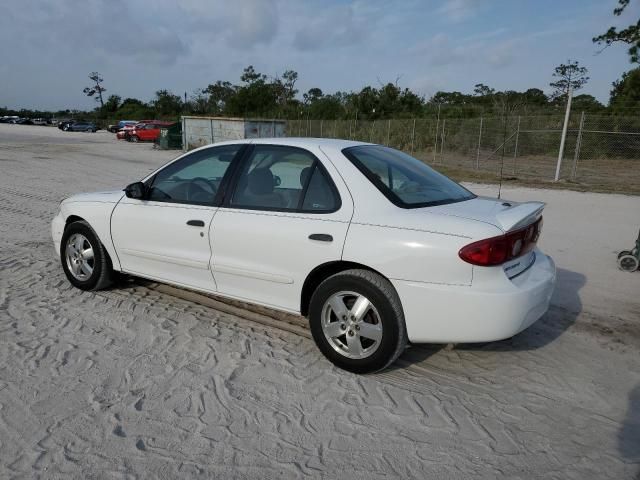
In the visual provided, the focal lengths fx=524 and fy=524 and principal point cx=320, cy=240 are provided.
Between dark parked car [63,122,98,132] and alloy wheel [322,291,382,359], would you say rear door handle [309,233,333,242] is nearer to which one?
alloy wheel [322,291,382,359]

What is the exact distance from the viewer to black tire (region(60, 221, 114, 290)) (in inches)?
198

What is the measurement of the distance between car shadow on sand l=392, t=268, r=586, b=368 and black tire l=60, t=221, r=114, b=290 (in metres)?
2.95

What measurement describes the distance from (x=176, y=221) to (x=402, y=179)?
6.20ft

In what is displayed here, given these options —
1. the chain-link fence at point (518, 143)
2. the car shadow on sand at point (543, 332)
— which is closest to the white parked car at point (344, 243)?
the car shadow on sand at point (543, 332)

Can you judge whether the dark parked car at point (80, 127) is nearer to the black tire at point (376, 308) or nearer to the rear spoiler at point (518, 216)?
the black tire at point (376, 308)

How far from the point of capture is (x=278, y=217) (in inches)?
151

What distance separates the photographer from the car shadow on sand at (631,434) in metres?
2.84

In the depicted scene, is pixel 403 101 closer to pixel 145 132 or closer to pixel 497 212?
pixel 145 132

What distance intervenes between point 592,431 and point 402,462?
120cm

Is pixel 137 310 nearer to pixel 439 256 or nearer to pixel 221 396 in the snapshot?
pixel 221 396

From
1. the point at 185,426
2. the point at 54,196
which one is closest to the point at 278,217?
the point at 185,426

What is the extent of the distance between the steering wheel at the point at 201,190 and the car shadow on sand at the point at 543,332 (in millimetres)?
2007

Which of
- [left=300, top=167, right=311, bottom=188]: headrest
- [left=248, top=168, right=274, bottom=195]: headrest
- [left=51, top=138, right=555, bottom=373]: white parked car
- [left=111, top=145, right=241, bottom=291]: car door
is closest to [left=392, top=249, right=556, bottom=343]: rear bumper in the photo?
[left=51, top=138, right=555, bottom=373]: white parked car

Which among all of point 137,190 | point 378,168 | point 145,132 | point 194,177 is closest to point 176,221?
point 194,177
